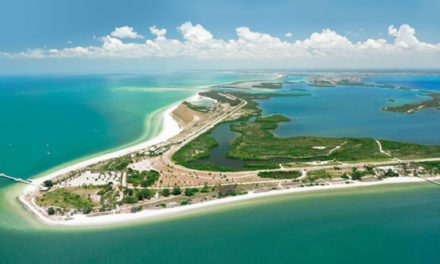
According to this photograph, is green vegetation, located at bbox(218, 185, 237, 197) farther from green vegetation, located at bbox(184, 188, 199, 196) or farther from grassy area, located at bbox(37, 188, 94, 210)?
grassy area, located at bbox(37, 188, 94, 210)

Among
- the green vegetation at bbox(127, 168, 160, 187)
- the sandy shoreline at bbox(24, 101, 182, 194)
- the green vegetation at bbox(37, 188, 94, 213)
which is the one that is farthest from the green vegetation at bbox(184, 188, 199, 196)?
the sandy shoreline at bbox(24, 101, 182, 194)

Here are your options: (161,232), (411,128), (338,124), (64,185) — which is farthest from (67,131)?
(411,128)

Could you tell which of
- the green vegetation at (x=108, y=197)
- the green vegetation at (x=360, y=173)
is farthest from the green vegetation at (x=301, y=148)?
the green vegetation at (x=108, y=197)

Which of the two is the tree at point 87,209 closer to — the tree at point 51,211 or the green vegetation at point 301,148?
the tree at point 51,211

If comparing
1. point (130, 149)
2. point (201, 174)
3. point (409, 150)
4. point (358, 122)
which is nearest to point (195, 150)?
point (201, 174)

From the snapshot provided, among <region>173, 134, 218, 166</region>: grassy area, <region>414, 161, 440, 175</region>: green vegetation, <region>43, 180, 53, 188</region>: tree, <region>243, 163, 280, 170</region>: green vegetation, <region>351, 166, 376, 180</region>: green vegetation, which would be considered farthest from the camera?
<region>173, 134, 218, 166</region>: grassy area

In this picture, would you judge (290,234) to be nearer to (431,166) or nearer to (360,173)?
(360,173)
